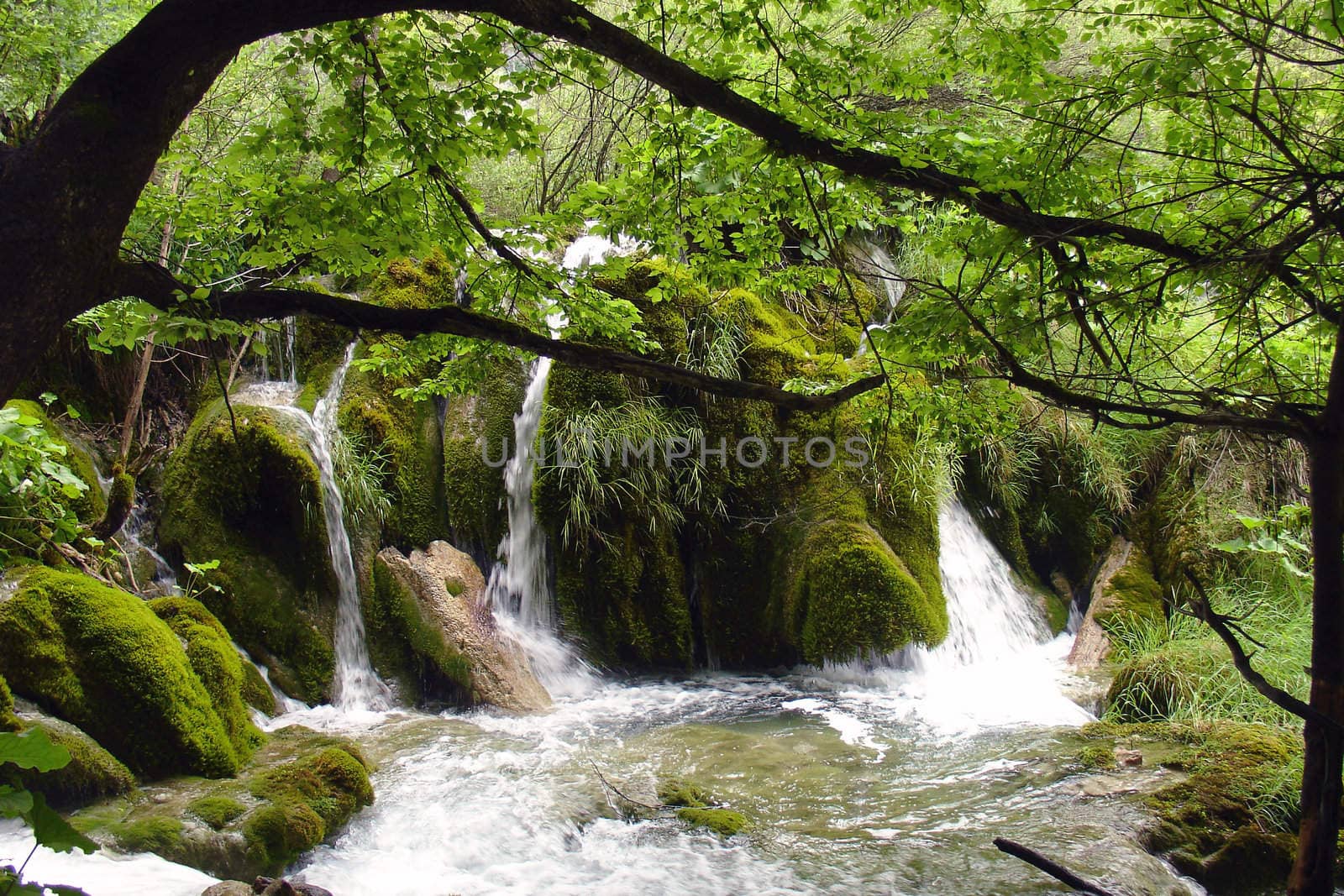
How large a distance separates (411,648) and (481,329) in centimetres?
412

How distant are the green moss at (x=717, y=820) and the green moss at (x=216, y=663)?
249 cm

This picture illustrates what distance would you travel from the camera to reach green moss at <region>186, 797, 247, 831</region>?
3574 mm

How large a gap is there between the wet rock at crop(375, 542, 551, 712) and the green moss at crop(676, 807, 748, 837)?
213 centimetres

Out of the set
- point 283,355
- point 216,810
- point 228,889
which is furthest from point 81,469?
point 228,889

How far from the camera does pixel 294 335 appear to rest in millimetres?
7840

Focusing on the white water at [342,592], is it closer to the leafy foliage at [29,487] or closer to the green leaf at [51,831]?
the leafy foliage at [29,487]

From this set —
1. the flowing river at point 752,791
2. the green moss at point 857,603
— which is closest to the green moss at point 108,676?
the flowing river at point 752,791

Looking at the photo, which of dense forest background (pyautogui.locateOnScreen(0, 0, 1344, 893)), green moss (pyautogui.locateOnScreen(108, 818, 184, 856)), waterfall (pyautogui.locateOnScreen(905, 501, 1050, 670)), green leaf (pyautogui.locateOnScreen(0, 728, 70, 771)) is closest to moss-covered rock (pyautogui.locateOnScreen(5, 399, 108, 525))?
dense forest background (pyautogui.locateOnScreen(0, 0, 1344, 893))

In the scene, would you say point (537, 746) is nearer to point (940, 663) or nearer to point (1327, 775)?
point (940, 663)

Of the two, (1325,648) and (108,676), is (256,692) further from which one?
(1325,648)

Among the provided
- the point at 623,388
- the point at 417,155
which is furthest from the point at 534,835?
the point at 623,388

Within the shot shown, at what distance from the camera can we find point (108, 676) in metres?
4.15

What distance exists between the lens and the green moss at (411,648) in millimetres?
6109

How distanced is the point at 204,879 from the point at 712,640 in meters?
4.62
